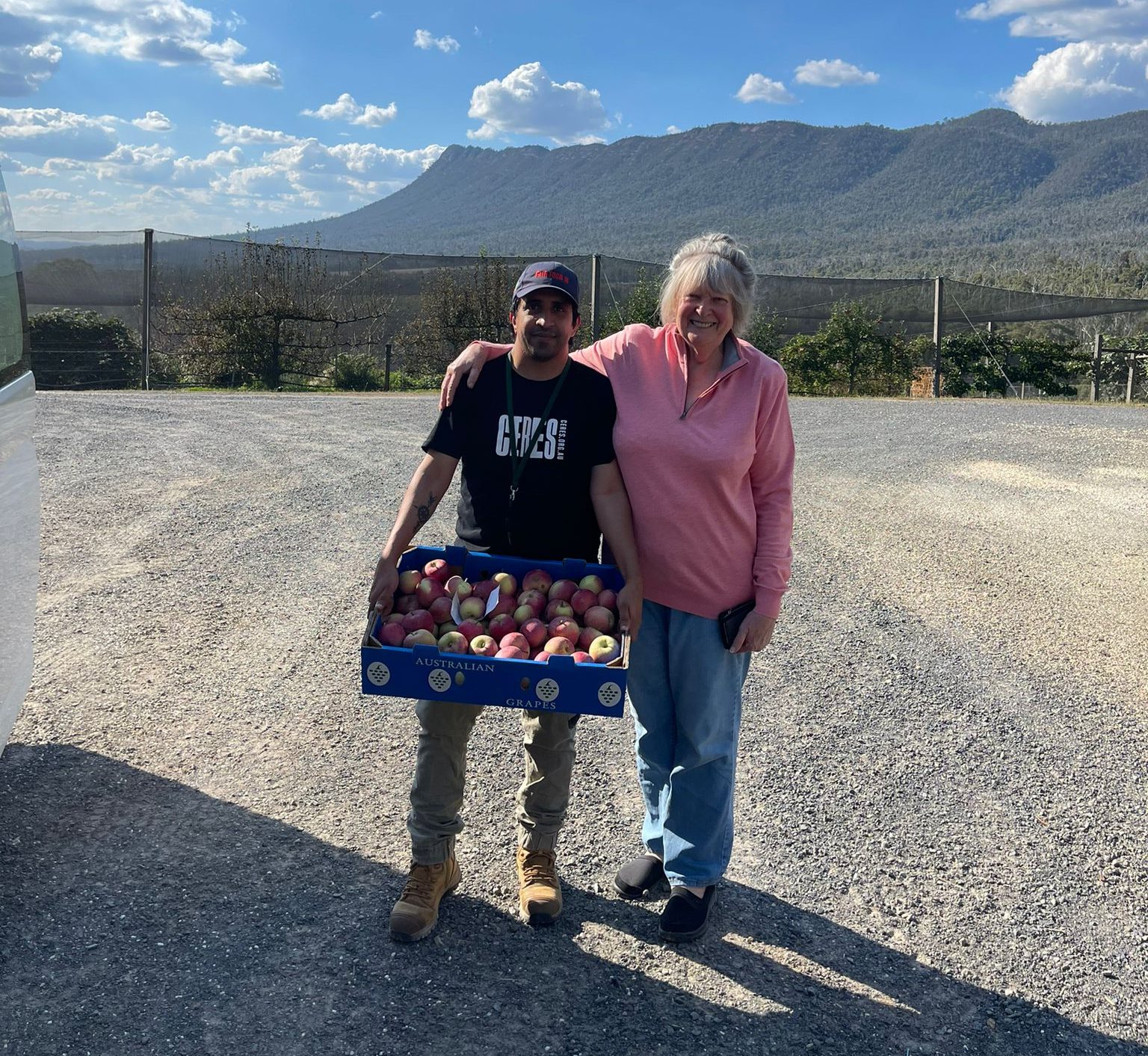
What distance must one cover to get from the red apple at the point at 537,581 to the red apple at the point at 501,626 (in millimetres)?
121

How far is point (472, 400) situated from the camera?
3.01 m

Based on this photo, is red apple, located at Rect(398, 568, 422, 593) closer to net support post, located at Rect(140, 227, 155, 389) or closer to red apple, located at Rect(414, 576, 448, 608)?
red apple, located at Rect(414, 576, 448, 608)

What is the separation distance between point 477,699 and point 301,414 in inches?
477

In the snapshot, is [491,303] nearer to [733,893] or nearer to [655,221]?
[733,893]

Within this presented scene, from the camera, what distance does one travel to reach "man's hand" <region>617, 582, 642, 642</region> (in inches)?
114

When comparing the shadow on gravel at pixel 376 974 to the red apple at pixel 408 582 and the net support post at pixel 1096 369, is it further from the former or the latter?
the net support post at pixel 1096 369

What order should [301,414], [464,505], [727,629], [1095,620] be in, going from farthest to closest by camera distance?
1. [301,414]
2. [1095,620]
3. [464,505]
4. [727,629]

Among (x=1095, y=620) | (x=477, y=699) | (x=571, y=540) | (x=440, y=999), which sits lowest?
(x=440, y=999)

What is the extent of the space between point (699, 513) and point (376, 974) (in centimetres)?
151

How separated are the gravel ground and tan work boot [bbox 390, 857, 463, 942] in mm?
56

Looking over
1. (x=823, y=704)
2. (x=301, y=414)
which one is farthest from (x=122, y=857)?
(x=301, y=414)

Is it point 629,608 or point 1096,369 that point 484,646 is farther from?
point 1096,369

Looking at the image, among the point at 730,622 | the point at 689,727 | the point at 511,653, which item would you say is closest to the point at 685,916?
the point at 689,727

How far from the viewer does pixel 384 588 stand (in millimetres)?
2930
